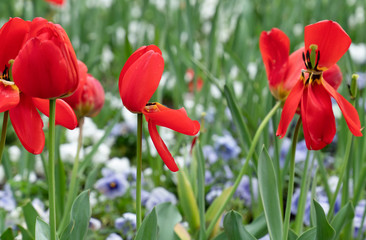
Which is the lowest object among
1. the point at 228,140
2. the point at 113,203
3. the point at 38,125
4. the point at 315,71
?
the point at 113,203

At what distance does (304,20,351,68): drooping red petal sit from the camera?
0.73 meters

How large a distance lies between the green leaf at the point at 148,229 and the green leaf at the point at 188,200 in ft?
1.31

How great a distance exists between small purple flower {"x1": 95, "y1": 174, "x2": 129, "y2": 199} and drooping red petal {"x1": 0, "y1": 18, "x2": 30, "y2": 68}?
2.36ft

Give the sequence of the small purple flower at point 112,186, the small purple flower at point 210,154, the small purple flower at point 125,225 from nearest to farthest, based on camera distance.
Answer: the small purple flower at point 125,225 → the small purple flower at point 112,186 → the small purple flower at point 210,154

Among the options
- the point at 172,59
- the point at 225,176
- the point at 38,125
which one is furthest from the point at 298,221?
the point at 172,59

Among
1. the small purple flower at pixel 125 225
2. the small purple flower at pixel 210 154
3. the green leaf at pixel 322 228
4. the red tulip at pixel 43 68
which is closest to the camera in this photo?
the red tulip at pixel 43 68

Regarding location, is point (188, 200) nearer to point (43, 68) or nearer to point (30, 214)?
point (30, 214)

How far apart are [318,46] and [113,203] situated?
0.98m

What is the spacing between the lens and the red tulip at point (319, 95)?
70cm

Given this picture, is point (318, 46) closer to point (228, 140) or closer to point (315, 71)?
point (315, 71)

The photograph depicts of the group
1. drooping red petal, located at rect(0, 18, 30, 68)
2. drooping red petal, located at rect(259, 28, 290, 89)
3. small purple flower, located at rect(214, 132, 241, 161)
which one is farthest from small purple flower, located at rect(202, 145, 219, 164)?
drooping red petal, located at rect(0, 18, 30, 68)

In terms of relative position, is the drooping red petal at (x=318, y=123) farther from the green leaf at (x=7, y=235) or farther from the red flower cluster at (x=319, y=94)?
the green leaf at (x=7, y=235)

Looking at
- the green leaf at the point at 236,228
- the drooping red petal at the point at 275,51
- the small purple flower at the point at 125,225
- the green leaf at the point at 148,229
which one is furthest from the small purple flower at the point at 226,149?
the green leaf at the point at 148,229

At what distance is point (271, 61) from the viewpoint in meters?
0.91
